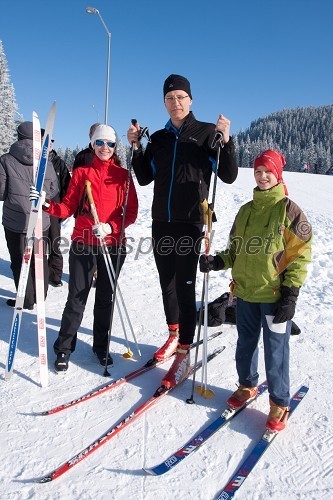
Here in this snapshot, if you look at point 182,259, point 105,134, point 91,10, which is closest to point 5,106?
point 91,10

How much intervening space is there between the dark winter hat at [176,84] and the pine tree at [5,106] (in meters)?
29.4

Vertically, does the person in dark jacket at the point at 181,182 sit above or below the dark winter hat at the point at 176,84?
below

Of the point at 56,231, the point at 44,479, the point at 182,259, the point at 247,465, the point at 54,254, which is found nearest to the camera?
the point at 44,479

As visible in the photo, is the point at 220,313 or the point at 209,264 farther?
the point at 220,313

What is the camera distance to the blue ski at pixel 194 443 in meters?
2.38

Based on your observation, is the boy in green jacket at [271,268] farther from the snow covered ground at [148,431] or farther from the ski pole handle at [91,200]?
the ski pole handle at [91,200]

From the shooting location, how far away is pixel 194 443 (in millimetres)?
2617

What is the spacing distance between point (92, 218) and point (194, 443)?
83.6 inches

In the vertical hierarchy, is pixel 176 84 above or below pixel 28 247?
above

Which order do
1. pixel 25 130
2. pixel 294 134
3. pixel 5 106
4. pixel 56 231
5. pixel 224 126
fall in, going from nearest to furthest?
1. pixel 224 126
2. pixel 25 130
3. pixel 56 231
4. pixel 5 106
5. pixel 294 134

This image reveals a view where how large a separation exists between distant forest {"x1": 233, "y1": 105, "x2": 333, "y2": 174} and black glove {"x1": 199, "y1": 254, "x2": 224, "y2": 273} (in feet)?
287

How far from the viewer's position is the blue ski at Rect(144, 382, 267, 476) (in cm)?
238

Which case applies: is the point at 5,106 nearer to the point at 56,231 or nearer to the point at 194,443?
the point at 56,231

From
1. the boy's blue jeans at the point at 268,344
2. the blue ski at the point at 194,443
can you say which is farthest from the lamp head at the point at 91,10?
the blue ski at the point at 194,443
